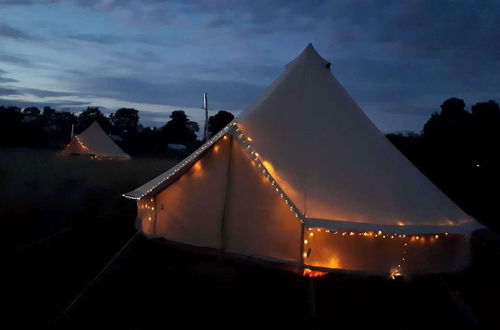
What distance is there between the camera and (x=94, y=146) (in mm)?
28156

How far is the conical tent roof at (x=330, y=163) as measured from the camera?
17.9 feet

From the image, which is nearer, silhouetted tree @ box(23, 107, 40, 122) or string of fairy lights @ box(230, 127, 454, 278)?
string of fairy lights @ box(230, 127, 454, 278)

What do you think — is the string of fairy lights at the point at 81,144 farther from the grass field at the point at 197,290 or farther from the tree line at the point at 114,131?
the grass field at the point at 197,290

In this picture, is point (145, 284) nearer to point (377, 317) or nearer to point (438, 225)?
point (377, 317)

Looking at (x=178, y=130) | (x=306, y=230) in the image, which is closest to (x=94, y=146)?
(x=178, y=130)

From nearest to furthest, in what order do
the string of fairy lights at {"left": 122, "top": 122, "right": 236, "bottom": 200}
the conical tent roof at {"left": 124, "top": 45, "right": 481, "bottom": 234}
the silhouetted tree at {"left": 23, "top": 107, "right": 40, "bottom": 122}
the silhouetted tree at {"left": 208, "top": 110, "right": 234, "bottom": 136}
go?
the conical tent roof at {"left": 124, "top": 45, "right": 481, "bottom": 234} < the string of fairy lights at {"left": 122, "top": 122, "right": 236, "bottom": 200} < the silhouetted tree at {"left": 208, "top": 110, "right": 234, "bottom": 136} < the silhouetted tree at {"left": 23, "top": 107, "right": 40, "bottom": 122}

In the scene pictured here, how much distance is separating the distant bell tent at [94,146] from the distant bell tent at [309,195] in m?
22.1

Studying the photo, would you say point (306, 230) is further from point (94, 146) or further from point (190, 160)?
point (94, 146)

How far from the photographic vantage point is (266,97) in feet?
22.4

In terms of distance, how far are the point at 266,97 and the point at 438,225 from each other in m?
2.86

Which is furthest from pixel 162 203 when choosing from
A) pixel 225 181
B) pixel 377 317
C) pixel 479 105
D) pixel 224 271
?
pixel 479 105

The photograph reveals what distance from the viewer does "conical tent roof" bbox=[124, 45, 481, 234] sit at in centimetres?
545

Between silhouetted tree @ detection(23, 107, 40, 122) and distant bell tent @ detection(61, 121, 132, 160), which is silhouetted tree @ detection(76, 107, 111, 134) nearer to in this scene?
silhouetted tree @ detection(23, 107, 40, 122)

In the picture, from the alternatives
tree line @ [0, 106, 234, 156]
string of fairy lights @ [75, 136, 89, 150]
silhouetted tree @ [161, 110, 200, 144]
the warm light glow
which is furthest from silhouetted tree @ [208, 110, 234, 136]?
the warm light glow
